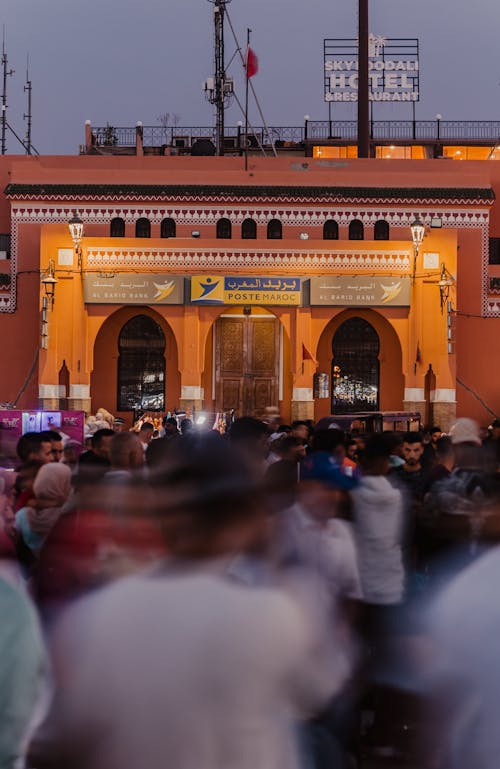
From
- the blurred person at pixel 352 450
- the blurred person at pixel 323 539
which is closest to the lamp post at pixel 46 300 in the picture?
the blurred person at pixel 352 450

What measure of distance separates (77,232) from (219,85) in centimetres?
1604

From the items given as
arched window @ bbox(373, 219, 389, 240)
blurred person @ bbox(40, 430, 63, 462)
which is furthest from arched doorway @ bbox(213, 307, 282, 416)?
blurred person @ bbox(40, 430, 63, 462)

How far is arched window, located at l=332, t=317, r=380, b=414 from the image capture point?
31.7 m

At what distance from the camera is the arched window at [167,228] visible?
30906mm

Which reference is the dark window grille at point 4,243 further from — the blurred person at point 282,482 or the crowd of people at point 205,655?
the crowd of people at point 205,655

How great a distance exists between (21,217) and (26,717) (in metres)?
28.9

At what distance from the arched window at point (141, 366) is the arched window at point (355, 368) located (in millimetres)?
4999

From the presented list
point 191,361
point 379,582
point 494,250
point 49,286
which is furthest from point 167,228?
point 379,582

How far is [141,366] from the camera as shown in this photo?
31922 mm

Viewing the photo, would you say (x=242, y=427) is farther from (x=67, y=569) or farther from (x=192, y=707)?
(x=192, y=707)

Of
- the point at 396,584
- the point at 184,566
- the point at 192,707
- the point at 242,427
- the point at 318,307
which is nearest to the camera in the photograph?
the point at 192,707

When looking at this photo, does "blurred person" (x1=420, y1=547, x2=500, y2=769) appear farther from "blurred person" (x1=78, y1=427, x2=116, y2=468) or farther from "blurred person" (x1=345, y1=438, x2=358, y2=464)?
"blurred person" (x1=345, y1=438, x2=358, y2=464)

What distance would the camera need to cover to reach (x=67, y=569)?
20.2 feet

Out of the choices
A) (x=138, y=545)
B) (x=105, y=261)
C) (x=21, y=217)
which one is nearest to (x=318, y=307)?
(x=105, y=261)
